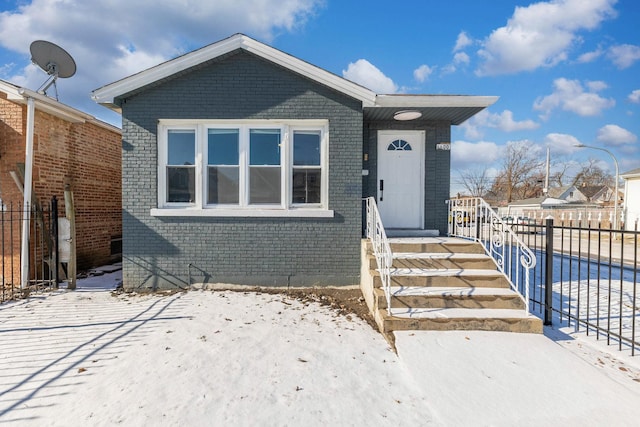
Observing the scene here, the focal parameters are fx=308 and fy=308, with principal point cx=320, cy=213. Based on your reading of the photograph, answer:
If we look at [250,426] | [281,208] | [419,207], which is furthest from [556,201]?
[250,426]

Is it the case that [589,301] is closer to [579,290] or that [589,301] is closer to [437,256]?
[579,290]

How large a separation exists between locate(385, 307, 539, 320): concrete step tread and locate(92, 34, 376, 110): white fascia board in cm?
388

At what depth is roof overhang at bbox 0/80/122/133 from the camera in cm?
557

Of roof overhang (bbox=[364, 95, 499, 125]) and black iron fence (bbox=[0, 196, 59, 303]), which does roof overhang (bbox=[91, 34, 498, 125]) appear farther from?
black iron fence (bbox=[0, 196, 59, 303])

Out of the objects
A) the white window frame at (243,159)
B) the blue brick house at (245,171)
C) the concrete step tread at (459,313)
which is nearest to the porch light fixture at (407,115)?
the blue brick house at (245,171)

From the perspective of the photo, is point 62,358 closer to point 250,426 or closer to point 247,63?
point 250,426

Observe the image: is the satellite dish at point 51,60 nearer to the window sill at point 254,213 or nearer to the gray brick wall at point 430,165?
the window sill at point 254,213

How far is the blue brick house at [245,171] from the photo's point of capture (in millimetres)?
5914

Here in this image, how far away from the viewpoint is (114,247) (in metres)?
8.59

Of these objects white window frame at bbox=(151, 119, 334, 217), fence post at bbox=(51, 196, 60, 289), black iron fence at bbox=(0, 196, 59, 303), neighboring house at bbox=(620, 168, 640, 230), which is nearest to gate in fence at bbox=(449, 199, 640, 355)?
white window frame at bbox=(151, 119, 334, 217)

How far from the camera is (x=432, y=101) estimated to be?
598 cm

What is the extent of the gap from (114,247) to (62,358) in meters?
5.96

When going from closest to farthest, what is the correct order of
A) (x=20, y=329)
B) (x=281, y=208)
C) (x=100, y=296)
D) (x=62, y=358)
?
(x=62, y=358), (x=20, y=329), (x=100, y=296), (x=281, y=208)

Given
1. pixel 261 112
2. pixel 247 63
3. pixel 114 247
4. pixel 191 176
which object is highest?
pixel 247 63
